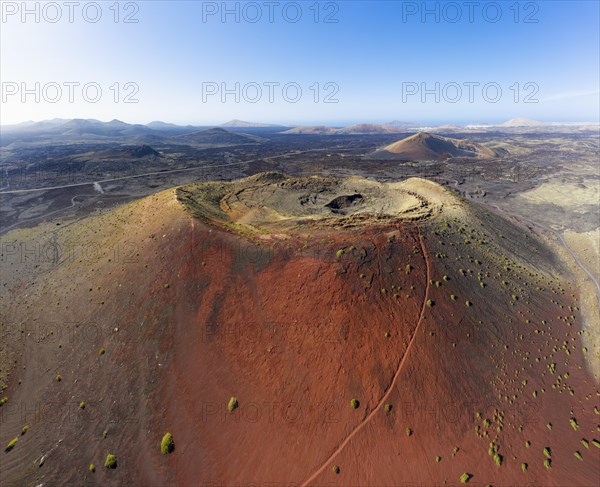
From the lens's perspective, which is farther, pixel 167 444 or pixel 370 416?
pixel 370 416

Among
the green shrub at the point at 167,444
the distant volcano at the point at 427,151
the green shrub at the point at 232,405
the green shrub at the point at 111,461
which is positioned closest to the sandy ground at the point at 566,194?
the distant volcano at the point at 427,151

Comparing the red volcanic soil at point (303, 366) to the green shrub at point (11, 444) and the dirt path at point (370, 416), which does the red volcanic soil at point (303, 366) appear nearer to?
the dirt path at point (370, 416)

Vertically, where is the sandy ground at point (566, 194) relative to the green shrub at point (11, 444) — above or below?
above

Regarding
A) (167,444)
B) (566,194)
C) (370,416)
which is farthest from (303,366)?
(566,194)

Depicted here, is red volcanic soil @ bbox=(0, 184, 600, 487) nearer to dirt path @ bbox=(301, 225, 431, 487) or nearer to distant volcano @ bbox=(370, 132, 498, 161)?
dirt path @ bbox=(301, 225, 431, 487)

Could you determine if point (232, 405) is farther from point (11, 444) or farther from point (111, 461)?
point (11, 444)

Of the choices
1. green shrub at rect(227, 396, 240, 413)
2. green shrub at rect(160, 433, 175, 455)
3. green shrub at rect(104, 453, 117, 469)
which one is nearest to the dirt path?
green shrub at rect(227, 396, 240, 413)

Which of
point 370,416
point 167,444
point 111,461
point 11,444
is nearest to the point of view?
point 111,461
